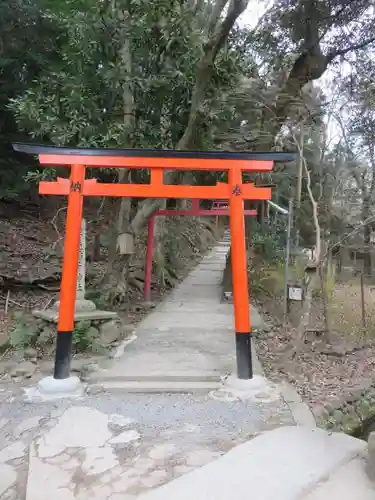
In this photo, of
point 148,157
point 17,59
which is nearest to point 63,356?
point 148,157

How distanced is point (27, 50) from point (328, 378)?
10141mm

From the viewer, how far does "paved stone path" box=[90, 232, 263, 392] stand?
552cm

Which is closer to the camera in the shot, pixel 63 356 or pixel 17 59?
pixel 63 356

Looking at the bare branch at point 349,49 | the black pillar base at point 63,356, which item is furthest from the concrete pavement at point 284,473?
the bare branch at point 349,49

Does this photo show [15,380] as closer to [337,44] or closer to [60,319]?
[60,319]

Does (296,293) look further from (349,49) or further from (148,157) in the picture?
(349,49)

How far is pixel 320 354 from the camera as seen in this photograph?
23.0 ft

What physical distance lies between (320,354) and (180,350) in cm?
216


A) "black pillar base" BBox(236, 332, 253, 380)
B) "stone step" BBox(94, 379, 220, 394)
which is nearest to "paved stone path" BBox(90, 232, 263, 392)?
"stone step" BBox(94, 379, 220, 394)

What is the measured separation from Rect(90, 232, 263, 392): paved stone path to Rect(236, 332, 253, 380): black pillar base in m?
0.34

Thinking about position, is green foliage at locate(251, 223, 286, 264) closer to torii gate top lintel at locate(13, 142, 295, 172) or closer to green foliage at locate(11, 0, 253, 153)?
green foliage at locate(11, 0, 253, 153)

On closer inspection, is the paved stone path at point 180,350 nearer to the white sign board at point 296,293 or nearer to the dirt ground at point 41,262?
the dirt ground at point 41,262

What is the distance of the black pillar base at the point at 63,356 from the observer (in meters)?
5.35

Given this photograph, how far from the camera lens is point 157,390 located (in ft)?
17.1
